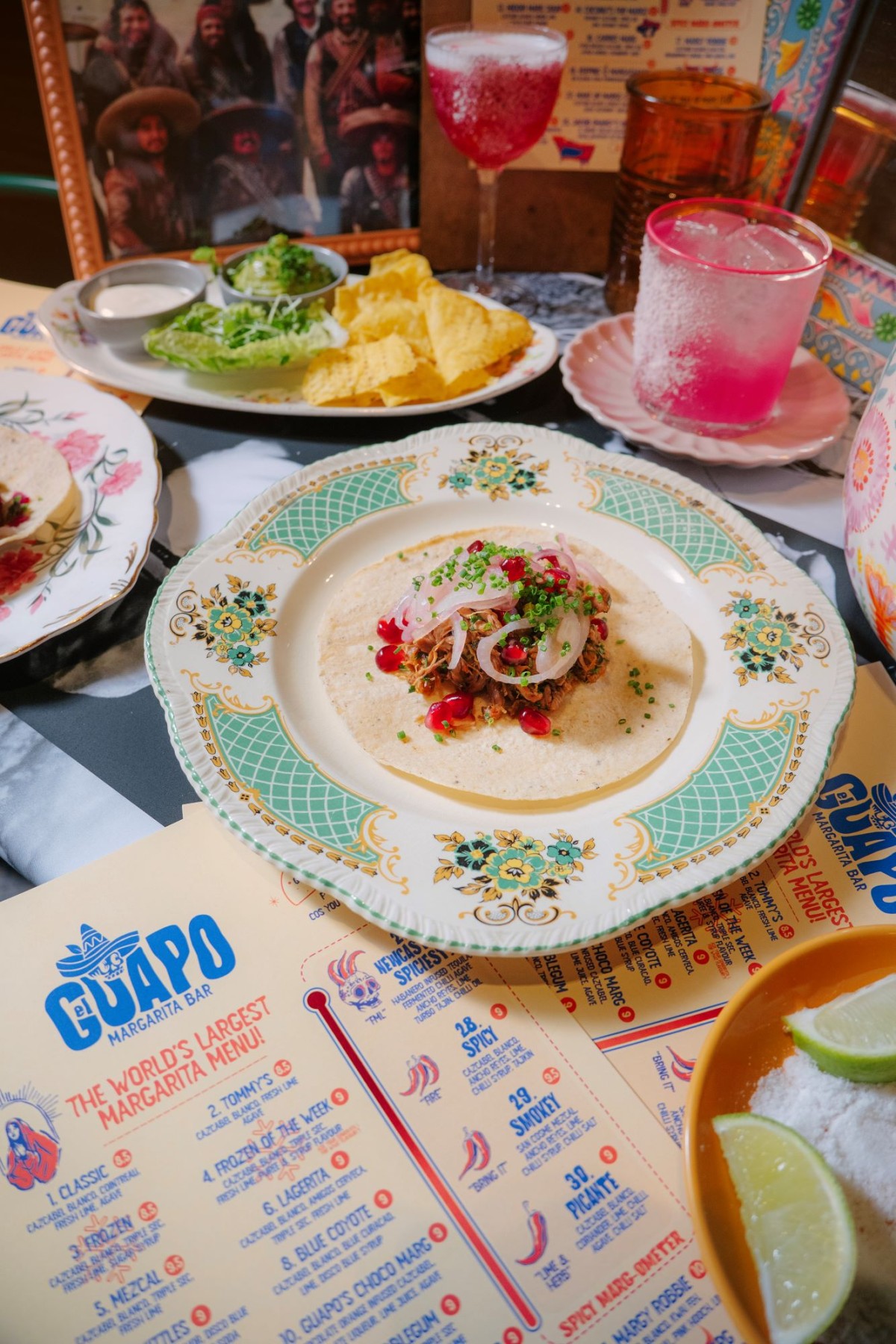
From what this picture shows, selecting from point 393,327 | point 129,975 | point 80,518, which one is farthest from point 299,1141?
point 393,327

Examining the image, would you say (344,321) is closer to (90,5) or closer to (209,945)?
(90,5)

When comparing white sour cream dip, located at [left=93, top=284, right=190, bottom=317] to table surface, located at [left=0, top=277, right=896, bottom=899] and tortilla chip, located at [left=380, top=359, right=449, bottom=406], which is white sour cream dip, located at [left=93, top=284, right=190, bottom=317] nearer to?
table surface, located at [left=0, top=277, right=896, bottom=899]

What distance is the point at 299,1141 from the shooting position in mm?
1127

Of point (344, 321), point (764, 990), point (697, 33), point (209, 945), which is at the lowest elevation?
point (209, 945)

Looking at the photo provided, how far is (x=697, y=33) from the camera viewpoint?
2.45 meters

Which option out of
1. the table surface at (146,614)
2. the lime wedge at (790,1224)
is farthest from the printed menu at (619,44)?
the lime wedge at (790,1224)

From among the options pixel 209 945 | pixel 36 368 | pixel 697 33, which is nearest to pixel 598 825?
pixel 209 945

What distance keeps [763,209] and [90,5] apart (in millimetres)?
1802

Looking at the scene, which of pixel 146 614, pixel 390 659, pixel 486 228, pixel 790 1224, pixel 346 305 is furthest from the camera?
pixel 486 228

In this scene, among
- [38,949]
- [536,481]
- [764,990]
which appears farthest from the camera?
[536,481]

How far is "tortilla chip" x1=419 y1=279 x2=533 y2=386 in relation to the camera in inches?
89.7

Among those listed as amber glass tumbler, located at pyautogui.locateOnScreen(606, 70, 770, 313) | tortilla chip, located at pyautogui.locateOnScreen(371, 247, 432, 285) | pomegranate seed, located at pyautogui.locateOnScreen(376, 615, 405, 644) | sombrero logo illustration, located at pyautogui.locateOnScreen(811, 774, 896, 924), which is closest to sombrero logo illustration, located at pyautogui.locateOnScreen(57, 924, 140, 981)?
pomegranate seed, located at pyautogui.locateOnScreen(376, 615, 405, 644)

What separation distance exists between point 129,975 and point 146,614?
790 millimetres

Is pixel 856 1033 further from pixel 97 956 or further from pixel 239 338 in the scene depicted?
pixel 239 338
